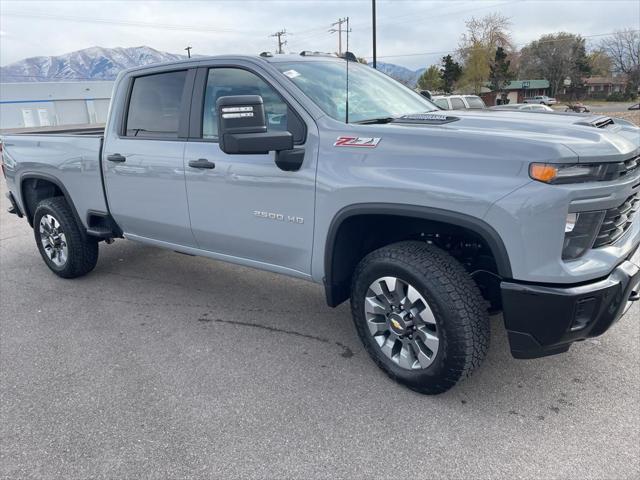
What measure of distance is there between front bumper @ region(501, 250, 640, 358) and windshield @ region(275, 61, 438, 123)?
150 cm

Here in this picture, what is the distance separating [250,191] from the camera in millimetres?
3418

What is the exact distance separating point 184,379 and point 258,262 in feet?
3.01

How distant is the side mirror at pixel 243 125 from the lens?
2.82 meters

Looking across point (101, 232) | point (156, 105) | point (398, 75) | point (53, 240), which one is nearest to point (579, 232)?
point (156, 105)

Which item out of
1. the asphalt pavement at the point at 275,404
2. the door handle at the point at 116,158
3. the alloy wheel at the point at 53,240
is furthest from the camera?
the alloy wheel at the point at 53,240

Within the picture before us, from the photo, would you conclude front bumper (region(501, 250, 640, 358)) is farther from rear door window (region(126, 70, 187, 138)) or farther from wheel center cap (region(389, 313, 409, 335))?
rear door window (region(126, 70, 187, 138))

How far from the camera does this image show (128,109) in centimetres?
436

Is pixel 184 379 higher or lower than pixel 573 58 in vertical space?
lower

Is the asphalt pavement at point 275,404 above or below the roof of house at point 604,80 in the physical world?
below

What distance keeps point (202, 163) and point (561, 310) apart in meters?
2.44

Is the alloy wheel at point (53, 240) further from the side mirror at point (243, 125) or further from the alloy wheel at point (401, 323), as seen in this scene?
the alloy wheel at point (401, 323)

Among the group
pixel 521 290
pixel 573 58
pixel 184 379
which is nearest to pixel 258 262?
pixel 184 379

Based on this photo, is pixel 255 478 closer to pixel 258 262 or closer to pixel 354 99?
pixel 258 262

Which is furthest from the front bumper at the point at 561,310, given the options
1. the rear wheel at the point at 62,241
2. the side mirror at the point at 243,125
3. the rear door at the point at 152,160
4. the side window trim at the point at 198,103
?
the rear wheel at the point at 62,241
